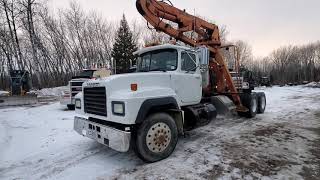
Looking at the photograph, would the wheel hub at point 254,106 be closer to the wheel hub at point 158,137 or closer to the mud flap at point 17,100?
the wheel hub at point 158,137

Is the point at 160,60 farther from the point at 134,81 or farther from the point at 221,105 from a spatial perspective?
the point at 221,105

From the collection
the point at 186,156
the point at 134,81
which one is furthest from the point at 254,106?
the point at 134,81

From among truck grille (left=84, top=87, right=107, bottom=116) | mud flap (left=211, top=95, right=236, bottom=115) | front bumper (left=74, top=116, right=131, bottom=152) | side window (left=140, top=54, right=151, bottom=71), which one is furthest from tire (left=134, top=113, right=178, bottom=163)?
mud flap (left=211, top=95, right=236, bottom=115)

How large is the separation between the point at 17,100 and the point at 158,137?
15.2m

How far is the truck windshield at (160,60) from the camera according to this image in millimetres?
6150

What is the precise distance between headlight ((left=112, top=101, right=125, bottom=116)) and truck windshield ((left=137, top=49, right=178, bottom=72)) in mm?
1871

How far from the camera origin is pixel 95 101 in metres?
5.30

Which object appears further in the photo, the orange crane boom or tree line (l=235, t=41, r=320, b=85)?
tree line (l=235, t=41, r=320, b=85)

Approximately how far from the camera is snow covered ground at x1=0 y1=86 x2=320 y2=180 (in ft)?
14.6

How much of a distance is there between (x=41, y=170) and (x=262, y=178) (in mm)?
3988

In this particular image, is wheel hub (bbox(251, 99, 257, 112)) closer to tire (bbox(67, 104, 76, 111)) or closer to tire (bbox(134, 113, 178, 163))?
tire (bbox(134, 113, 178, 163))

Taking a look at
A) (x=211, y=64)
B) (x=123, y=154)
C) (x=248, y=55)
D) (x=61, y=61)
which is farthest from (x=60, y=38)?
(x=248, y=55)

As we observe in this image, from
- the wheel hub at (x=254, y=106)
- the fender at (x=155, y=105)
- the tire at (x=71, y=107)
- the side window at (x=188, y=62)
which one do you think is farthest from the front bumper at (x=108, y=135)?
the tire at (x=71, y=107)

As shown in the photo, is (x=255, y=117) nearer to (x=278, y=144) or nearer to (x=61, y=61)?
(x=278, y=144)
